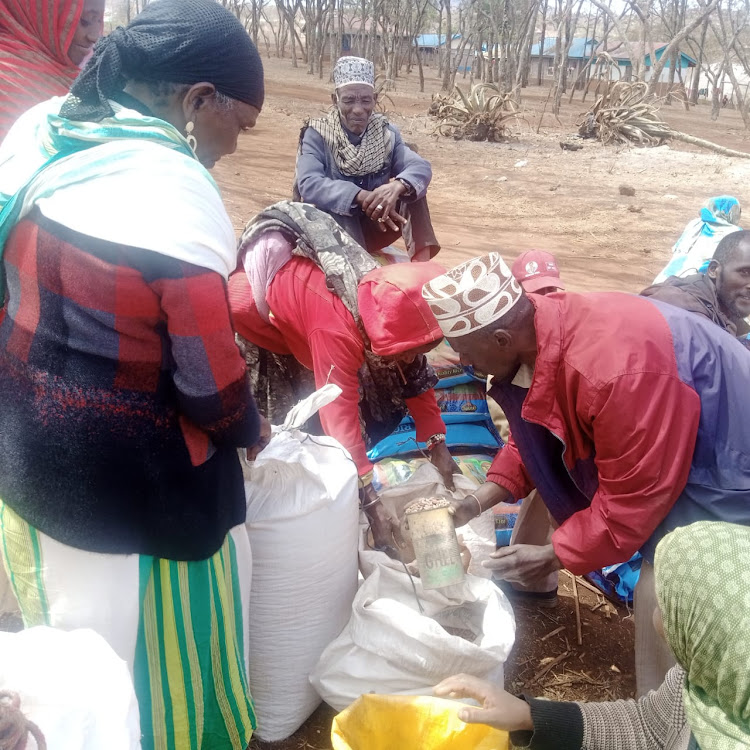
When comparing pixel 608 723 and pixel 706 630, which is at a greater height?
pixel 706 630

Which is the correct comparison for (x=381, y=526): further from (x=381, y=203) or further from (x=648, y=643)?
(x=381, y=203)

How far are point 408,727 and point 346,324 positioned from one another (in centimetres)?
112

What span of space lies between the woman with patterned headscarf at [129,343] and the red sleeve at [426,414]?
1.14m

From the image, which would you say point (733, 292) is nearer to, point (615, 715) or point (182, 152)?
point (615, 715)

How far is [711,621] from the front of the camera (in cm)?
121

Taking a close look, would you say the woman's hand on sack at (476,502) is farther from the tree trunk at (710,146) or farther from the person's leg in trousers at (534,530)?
the tree trunk at (710,146)

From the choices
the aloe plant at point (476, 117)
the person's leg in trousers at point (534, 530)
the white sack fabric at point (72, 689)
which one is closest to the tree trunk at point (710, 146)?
the aloe plant at point (476, 117)

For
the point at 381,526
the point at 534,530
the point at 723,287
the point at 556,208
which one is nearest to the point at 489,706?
the point at 381,526

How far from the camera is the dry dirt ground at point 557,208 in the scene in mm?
2445

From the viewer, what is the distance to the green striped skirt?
146 centimetres

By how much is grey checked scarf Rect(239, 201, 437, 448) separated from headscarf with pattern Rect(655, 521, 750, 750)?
125 cm

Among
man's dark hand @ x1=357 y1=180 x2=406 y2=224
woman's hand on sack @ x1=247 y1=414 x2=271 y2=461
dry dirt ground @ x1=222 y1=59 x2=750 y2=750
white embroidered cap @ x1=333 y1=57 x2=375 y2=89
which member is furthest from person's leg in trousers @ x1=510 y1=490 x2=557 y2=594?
white embroidered cap @ x1=333 y1=57 x2=375 y2=89

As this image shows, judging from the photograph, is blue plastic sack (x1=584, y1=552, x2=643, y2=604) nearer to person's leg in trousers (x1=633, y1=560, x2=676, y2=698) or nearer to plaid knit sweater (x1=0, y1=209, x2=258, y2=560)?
person's leg in trousers (x1=633, y1=560, x2=676, y2=698)

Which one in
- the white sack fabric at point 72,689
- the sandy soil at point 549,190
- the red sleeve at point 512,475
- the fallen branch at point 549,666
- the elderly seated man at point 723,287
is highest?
the elderly seated man at point 723,287
